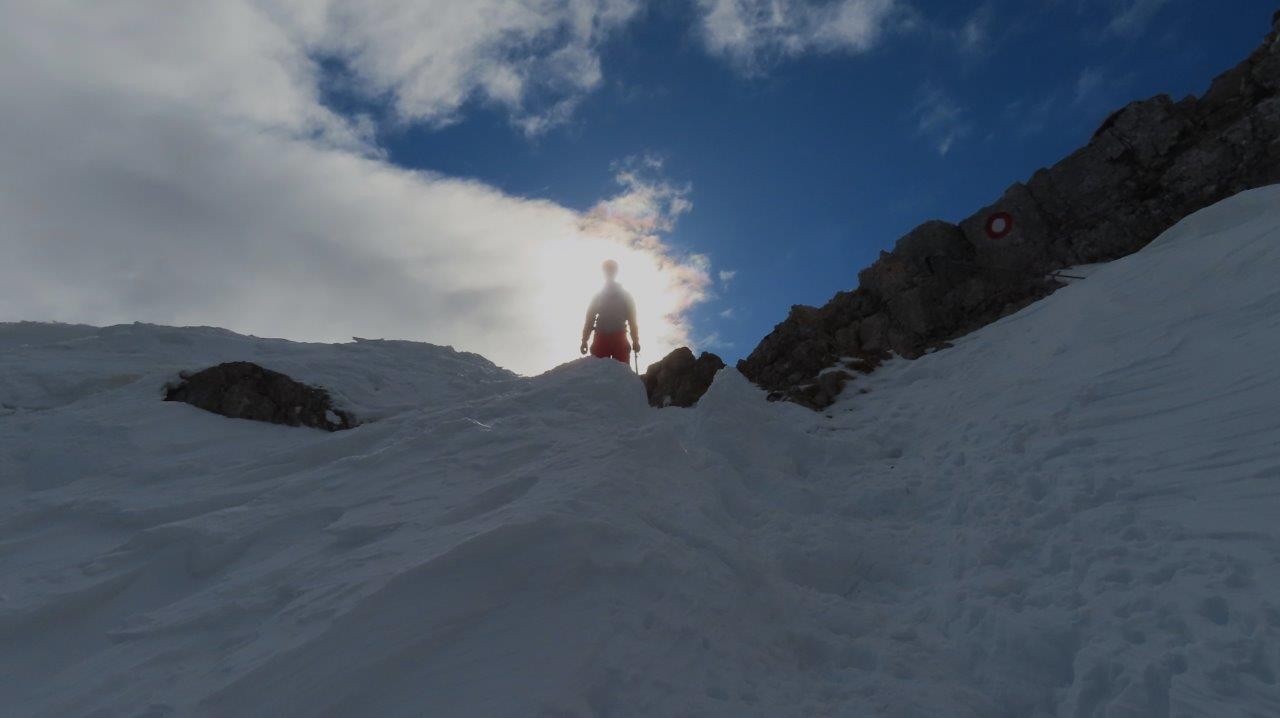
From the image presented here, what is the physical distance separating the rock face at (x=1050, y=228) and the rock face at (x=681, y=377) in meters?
1.25

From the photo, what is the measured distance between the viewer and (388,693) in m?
3.54

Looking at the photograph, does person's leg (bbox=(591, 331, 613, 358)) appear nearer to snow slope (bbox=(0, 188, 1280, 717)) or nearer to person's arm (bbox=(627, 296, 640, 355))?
person's arm (bbox=(627, 296, 640, 355))

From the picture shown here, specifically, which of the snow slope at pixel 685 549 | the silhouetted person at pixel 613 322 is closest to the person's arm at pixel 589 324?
the silhouetted person at pixel 613 322

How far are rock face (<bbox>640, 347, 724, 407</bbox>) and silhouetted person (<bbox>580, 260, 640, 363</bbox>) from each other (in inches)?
133

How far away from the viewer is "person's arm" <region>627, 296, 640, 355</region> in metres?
13.8

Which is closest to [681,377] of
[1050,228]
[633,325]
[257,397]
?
[633,325]

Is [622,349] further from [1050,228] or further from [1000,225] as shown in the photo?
[1050,228]

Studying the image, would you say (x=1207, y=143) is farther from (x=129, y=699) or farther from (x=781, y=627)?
(x=129, y=699)

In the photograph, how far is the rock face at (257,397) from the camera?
34.8 ft

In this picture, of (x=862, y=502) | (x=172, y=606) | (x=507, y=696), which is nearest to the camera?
A: (x=507, y=696)

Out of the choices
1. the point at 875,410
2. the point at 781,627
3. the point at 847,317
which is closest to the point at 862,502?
the point at 781,627

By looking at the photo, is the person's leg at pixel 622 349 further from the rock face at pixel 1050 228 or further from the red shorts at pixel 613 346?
the rock face at pixel 1050 228

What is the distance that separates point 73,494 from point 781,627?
736cm

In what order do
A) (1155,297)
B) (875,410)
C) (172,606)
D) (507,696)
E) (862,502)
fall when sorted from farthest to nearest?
(875,410), (1155,297), (862,502), (172,606), (507,696)
